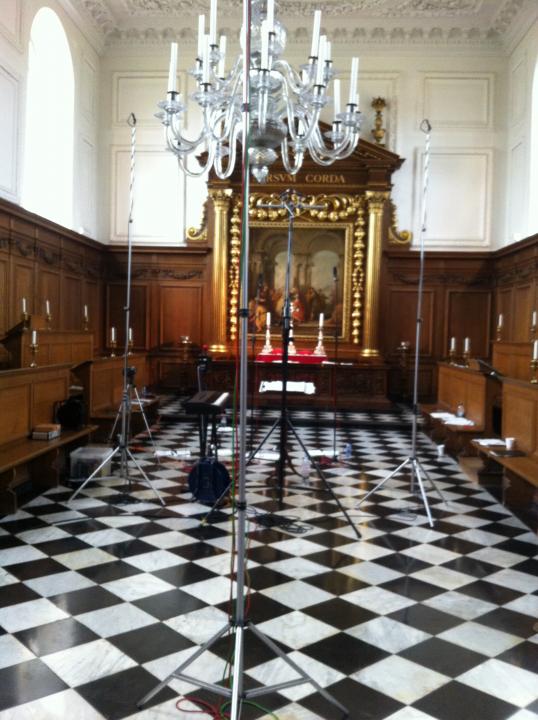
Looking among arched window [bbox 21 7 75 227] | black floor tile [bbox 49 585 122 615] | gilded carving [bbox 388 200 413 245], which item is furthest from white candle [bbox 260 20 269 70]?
gilded carving [bbox 388 200 413 245]

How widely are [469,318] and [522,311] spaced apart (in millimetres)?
1711

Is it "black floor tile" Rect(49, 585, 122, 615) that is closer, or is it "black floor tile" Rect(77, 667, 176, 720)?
"black floor tile" Rect(77, 667, 176, 720)

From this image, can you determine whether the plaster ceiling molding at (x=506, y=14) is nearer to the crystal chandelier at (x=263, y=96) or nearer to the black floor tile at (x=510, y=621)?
the crystal chandelier at (x=263, y=96)

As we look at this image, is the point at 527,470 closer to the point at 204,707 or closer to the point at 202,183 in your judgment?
the point at 204,707

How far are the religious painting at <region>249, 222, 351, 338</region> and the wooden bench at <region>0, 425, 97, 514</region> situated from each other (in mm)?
6541

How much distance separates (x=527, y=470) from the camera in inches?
191

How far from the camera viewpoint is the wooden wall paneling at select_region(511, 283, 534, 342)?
1060cm

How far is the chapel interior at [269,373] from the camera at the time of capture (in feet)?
9.64

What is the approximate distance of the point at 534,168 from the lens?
36.1 ft

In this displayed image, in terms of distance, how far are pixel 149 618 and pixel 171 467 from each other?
352 cm

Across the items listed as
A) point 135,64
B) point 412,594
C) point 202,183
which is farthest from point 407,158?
Result: point 412,594

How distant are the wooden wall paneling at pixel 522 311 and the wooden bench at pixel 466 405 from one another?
2.41m

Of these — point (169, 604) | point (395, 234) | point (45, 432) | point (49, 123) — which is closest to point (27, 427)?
point (45, 432)

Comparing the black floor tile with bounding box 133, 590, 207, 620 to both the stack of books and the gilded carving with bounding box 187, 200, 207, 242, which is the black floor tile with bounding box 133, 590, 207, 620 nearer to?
the stack of books
